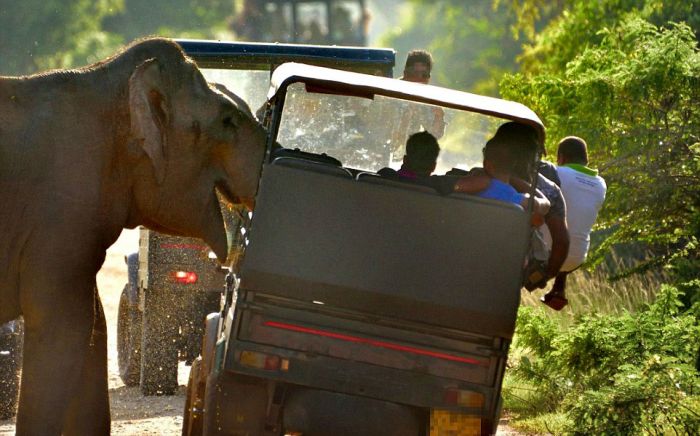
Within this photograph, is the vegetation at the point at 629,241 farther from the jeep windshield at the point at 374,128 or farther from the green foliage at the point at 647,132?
the jeep windshield at the point at 374,128

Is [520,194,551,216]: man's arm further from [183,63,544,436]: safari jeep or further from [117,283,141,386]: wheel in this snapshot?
[117,283,141,386]: wheel

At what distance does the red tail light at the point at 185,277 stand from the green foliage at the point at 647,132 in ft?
10.2

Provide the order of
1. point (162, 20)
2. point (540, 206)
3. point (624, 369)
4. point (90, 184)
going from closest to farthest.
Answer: point (90, 184)
point (540, 206)
point (624, 369)
point (162, 20)

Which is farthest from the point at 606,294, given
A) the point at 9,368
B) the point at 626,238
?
the point at 9,368

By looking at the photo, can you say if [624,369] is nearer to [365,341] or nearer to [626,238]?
[365,341]

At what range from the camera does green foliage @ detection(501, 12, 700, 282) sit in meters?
13.1

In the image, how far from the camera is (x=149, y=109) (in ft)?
30.7

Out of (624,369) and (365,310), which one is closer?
(365,310)

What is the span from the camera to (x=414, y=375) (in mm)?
8430

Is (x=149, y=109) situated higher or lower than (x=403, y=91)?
lower

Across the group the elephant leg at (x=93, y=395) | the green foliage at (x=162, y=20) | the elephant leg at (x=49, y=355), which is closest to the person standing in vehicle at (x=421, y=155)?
the elephant leg at (x=93, y=395)

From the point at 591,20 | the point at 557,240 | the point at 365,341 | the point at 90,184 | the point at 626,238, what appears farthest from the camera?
the point at 591,20

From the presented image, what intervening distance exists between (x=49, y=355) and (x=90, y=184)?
953 millimetres

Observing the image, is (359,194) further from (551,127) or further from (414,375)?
(551,127)
